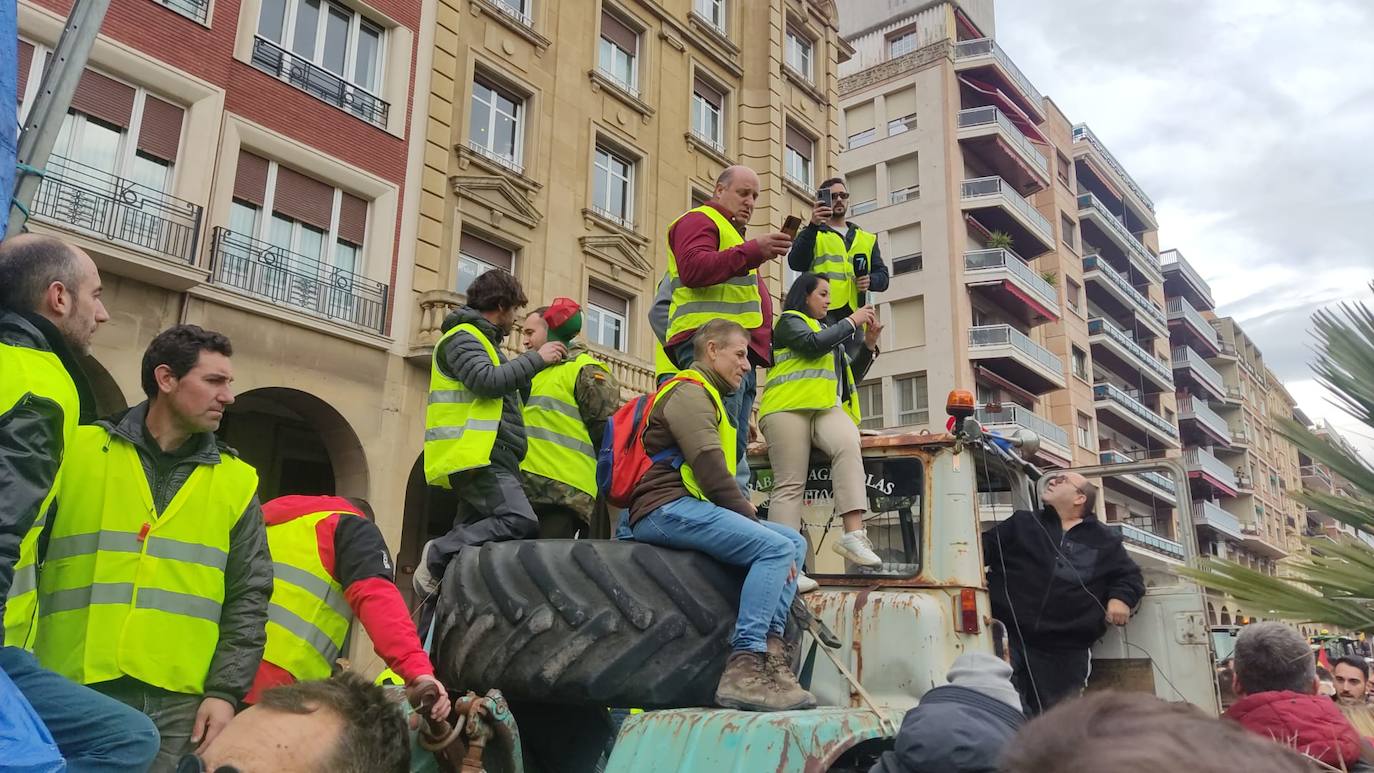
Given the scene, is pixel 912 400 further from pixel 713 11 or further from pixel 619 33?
pixel 619 33

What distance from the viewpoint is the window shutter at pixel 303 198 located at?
13.0 m

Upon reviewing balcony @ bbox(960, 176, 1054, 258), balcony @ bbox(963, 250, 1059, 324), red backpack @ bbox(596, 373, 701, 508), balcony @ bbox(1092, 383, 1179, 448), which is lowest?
red backpack @ bbox(596, 373, 701, 508)

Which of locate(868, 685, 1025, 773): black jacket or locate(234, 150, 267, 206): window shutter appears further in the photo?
locate(234, 150, 267, 206): window shutter

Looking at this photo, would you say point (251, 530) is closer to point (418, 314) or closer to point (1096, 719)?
point (1096, 719)

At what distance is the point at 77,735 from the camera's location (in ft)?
7.39

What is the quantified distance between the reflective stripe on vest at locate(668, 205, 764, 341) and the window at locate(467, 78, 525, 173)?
11850 millimetres

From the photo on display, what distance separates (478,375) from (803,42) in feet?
68.8

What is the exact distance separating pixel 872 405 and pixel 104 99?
26.4 metres

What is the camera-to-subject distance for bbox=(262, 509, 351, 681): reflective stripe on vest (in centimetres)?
316

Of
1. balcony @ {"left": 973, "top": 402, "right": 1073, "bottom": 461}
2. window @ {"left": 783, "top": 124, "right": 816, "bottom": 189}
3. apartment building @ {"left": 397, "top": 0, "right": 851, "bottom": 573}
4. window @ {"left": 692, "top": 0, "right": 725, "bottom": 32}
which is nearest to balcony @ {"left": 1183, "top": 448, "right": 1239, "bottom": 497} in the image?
balcony @ {"left": 973, "top": 402, "right": 1073, "bottom": 461}

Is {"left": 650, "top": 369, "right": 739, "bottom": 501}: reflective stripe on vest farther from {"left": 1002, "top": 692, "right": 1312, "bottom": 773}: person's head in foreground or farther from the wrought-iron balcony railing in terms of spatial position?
the wrought-iron balcony railing

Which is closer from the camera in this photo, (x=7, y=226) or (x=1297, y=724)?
(x=7, y=226)

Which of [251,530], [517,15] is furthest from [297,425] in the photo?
[251,530]

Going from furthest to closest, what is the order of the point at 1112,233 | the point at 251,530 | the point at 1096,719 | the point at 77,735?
1. the point at 1112,233
2. the point at 251,530
3. the point at 77,735
4. the point at 1096,719
